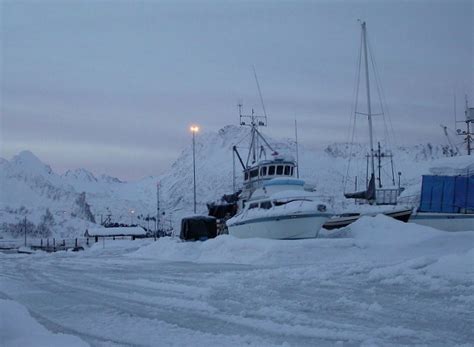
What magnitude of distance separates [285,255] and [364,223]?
21.6 feet

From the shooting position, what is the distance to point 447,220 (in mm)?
27297

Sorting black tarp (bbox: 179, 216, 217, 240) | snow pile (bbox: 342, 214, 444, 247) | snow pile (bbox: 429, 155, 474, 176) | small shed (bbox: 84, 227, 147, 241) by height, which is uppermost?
snow pile (bbox: 429, 155, 474, 176)

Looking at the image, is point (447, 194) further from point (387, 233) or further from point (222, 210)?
point (222, 210)

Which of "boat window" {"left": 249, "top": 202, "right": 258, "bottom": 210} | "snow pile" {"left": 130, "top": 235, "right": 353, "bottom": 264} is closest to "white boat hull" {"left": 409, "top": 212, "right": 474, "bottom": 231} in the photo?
"boat window" {"left": 249, "top": 202, "right": 258, "bottom": 210}

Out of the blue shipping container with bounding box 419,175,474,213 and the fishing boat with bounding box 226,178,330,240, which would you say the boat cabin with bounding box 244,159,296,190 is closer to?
the fishing boat with bounding box 226,178,330,240

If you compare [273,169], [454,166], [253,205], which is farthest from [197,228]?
[454,166]

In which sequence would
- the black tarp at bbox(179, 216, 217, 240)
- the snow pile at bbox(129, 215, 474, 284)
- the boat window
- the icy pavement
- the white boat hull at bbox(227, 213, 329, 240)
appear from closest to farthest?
the icy pavement → the snow pile at bbox(129, 215, 474, 284) → the white boat hull at bbox(227, 213, 329, 240) → the boat window → the black tarp at bbox(179, 216, 217, 240)

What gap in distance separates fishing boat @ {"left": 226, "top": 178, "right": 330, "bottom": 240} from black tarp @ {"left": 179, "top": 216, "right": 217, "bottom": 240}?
7764 millimetres

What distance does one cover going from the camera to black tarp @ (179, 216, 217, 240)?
3453cm

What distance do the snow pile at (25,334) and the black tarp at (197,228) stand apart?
2617 cm

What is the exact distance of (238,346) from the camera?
659cm

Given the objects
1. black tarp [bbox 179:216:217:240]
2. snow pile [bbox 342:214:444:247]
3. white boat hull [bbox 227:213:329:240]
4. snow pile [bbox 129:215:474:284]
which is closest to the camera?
snow pile [bbox 129:215:474:284]

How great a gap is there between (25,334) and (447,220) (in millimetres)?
23748

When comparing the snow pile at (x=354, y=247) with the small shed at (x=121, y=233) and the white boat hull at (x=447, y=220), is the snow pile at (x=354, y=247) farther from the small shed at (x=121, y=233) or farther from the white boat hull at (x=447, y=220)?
the small shed at (x=121, y=233)
